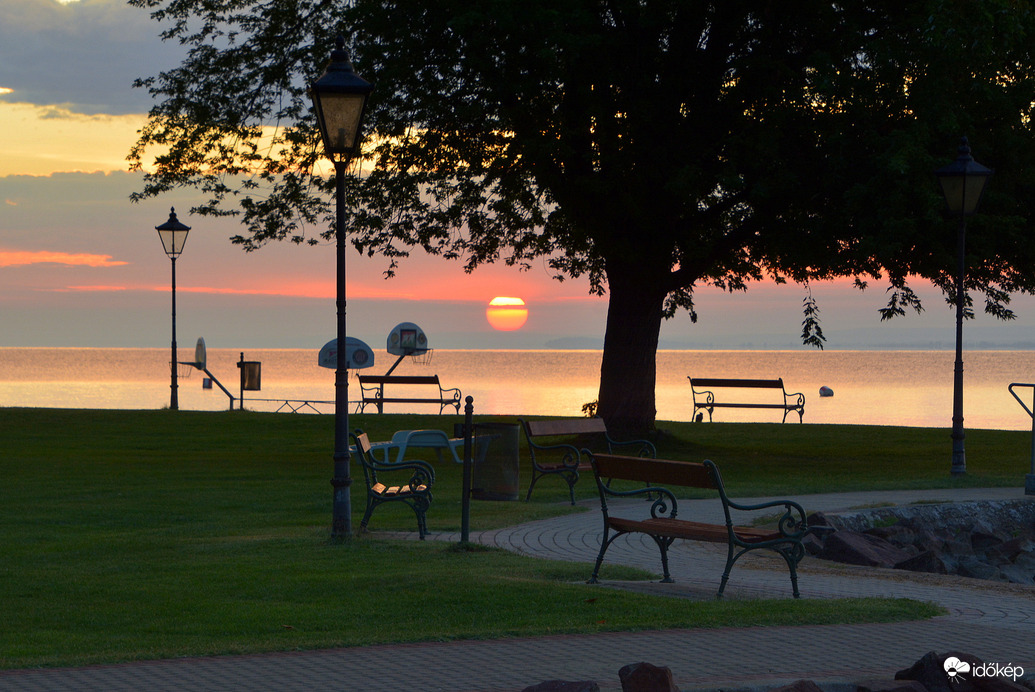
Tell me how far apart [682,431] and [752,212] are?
6673mm

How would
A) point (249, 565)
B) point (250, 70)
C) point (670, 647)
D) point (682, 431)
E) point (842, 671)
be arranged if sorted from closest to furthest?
point (842, 671), point (670, 647), point (249, 565), point (250, 70), point (682, 431)

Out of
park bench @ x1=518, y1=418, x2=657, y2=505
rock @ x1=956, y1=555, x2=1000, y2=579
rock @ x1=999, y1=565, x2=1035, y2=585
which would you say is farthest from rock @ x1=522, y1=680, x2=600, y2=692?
park bench @ x1=518, y1=418, x2=657, y2=505

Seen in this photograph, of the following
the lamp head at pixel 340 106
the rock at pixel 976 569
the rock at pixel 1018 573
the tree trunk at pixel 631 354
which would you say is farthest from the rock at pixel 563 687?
the tree trunk at pixel 631 354

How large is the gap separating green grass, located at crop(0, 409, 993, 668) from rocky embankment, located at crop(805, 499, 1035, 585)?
7.17ft

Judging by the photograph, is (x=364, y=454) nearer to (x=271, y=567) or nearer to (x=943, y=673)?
(x=271, y=567)

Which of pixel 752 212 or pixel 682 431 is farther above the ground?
pixel 752 212

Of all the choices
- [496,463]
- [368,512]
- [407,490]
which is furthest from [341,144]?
[496,463]

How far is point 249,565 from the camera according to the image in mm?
9141

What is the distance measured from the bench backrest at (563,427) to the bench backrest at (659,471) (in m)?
5.80

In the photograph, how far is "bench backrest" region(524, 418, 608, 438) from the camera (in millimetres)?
14688

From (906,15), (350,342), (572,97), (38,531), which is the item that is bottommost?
(38,531)

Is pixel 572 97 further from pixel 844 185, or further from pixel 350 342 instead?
pixel 350 342

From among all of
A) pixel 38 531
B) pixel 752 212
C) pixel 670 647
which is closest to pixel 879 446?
pixel 752 212

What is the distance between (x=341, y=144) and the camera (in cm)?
1095
